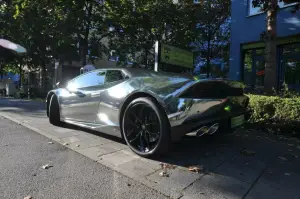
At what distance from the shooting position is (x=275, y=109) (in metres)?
5.04

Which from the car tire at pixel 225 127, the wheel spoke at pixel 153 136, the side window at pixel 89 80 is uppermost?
the side window at pixel 89 80

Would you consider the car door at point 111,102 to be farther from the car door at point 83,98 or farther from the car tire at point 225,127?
the car tire at point 225,127

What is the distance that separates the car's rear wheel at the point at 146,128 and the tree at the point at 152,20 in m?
12.8

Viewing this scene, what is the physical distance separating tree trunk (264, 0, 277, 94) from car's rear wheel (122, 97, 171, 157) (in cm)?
429

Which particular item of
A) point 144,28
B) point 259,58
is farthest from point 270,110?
point 144,28

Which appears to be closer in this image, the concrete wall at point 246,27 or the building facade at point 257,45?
the concrete wall at point 246,27

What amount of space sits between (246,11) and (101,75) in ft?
31.3

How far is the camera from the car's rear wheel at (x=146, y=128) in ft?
9.27

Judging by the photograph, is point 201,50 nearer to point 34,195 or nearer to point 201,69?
point 201,69

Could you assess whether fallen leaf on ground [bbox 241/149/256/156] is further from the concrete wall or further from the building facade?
the concrete wall

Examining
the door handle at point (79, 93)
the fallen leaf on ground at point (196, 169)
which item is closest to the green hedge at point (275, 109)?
the fallen leaf on ground at point (196, 169)

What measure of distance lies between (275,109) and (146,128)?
11.0ft

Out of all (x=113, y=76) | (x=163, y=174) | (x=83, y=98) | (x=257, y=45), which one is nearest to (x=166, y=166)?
(x=163, y=174)

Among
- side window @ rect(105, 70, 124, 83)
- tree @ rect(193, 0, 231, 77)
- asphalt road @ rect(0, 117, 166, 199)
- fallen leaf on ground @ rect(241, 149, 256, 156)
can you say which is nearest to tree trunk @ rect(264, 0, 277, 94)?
fallen leaf on ground @ rect(241, 149, 256, 156)
